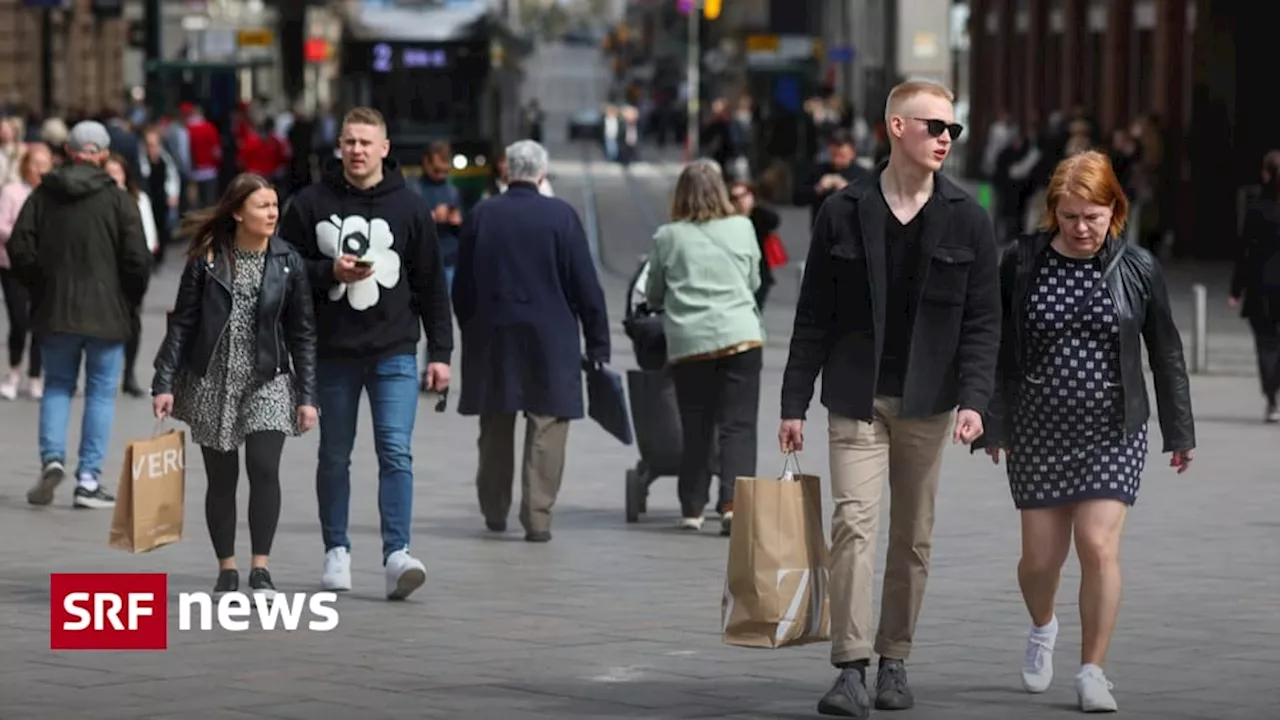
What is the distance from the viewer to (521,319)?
491 inches

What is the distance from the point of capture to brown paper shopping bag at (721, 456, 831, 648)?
7.85 m

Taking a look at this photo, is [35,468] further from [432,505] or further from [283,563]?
[283,563]

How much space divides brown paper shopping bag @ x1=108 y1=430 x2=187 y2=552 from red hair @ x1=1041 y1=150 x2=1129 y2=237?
330 centimetres

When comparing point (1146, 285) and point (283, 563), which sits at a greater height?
point (1146, 285)

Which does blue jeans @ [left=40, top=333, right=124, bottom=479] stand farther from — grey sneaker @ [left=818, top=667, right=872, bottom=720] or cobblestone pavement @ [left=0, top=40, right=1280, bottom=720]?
grey sneaker @ [left=818, top=667, right=872, bottom=720]

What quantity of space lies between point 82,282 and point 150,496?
352 centimetres

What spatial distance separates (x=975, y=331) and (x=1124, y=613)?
7.85 feet

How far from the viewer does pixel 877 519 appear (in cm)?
791

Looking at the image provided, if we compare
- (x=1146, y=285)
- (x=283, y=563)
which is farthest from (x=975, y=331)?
(x=283, y=563)

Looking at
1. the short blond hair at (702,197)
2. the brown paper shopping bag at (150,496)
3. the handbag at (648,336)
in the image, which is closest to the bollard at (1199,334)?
the handbag at (648,336)

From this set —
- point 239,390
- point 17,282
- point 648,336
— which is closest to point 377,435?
point 239,390

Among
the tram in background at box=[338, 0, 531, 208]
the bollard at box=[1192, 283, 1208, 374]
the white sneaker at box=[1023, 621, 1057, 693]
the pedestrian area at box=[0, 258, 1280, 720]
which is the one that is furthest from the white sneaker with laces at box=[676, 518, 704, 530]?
the tram in background at box=[338, 0, 531, 208]

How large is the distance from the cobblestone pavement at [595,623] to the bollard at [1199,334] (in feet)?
17.9

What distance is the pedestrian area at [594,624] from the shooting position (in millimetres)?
8312
